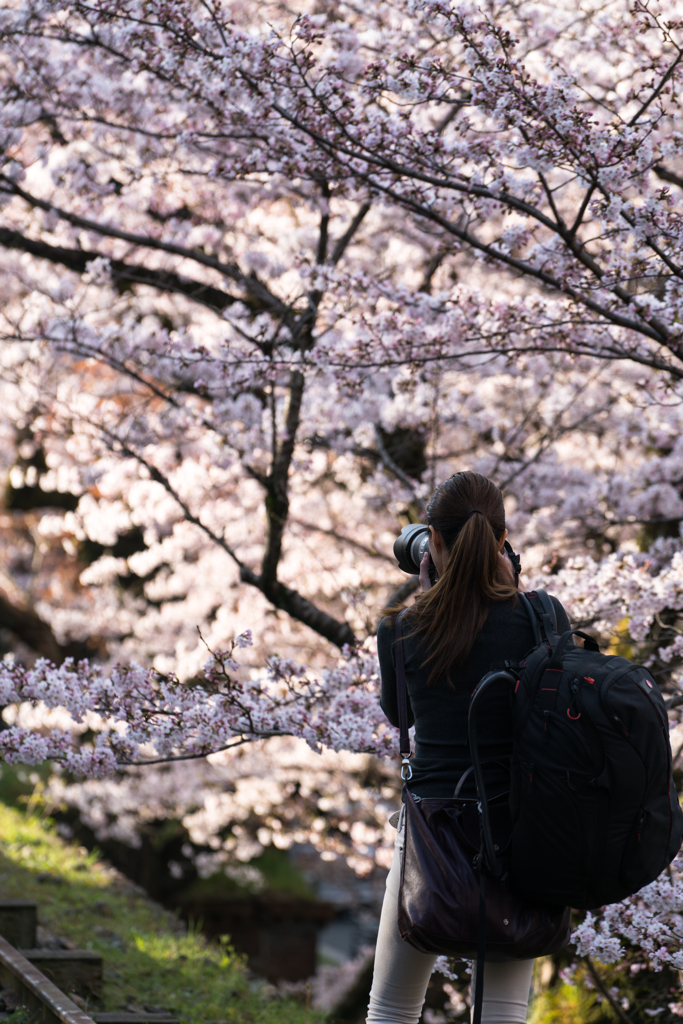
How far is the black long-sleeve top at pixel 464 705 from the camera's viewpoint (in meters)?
1.97

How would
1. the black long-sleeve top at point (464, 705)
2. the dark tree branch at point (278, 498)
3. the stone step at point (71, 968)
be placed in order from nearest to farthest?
the black long-sleeve top at point (464, 705), the stone step at point (71, 968), the dark tree branch at point (278, 498)

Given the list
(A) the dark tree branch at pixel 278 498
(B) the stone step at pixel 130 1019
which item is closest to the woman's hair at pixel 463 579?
(B) the stone step at pixel 130 1019

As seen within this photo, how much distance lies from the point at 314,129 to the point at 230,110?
0.55 meters

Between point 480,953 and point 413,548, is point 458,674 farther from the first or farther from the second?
point 480,953

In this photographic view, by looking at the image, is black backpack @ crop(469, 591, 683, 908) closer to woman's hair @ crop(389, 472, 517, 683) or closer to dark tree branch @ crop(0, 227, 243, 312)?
woman's hair @ crop(389, 472, 517, 683)

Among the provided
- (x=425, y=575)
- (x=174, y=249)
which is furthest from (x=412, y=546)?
(x=174, y=249)

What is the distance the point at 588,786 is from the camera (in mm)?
1813

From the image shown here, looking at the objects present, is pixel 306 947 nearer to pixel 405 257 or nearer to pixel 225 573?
pixel 225 573

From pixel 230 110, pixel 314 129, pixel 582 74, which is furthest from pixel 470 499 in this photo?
pixel 582 74

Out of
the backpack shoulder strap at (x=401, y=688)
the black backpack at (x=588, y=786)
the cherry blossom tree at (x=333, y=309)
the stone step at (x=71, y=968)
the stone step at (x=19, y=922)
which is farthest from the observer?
the stone step at (x=19, y=922)

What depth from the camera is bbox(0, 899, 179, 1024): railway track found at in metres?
3.22

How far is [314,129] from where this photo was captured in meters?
3.57

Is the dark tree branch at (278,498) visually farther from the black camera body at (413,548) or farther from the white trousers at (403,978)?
the white trousers at (403,978)

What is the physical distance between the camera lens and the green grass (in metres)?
2.61
